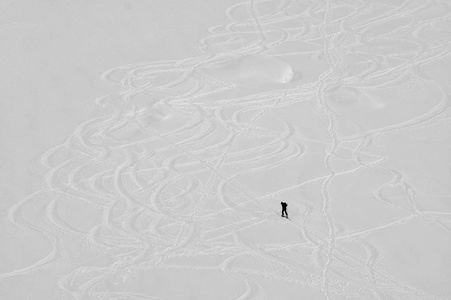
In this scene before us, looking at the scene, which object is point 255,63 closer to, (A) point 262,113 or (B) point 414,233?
(A) point 262,113

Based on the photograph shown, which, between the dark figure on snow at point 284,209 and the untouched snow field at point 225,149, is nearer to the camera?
the untouched snow field at point 225,149

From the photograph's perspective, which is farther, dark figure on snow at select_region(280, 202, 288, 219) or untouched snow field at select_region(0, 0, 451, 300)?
dark figure on snow at select_region(280, 202, 288, 219)

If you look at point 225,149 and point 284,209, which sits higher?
point 225,149

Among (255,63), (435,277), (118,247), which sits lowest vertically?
(435,277)

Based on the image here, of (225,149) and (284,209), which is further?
(225,149)

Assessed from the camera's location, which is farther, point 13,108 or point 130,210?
point 13,108

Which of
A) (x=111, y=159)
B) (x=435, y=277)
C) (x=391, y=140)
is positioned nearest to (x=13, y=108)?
(x=111, y=159)

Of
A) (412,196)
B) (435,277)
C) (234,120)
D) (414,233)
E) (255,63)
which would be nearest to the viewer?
(435,277)

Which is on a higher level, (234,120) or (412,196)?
(234,120)
